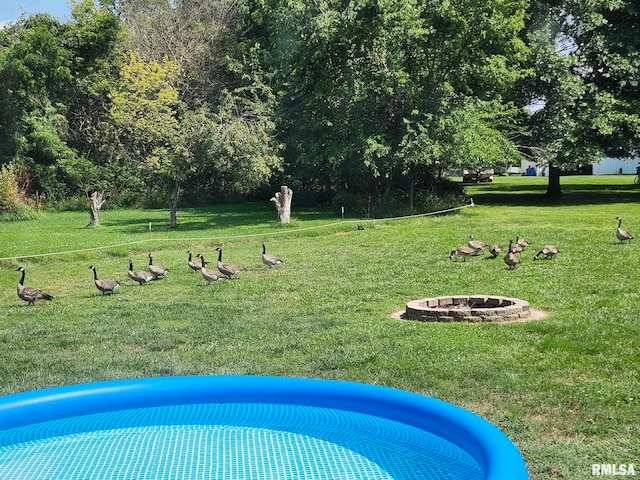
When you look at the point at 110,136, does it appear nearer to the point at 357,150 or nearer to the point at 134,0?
the point at 134,0

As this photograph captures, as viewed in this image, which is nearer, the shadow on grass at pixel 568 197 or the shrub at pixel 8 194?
the shadow on grass at pixel 568 197

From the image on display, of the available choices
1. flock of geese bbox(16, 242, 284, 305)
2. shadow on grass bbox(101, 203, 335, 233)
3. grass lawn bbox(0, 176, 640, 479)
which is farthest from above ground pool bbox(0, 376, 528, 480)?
shadow on grass bbox(101, 203, 335, 233)

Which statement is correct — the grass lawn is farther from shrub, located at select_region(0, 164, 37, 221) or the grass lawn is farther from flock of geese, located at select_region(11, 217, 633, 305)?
shrub, located at select_region(0, 164, 37, 221)

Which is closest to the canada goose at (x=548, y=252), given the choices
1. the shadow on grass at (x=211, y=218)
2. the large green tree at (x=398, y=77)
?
the large green tree at (x=398, y=77)

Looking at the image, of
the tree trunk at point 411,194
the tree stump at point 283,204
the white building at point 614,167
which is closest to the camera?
the tree stump at point 283,204

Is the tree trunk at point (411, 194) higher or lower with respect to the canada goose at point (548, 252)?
higher

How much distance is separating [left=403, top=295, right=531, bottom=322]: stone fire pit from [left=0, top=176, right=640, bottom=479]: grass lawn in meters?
0.28

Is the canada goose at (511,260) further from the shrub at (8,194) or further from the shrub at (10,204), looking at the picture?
the shrub at (8,194)

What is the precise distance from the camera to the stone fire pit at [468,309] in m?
8.91

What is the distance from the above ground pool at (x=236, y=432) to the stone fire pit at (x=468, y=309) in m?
3.10

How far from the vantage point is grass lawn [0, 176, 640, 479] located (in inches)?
241

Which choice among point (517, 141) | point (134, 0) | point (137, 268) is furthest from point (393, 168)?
point (134, 0)

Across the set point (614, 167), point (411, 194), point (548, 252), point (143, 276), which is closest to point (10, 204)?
point (411, 194)

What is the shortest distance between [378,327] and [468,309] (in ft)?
3.55
